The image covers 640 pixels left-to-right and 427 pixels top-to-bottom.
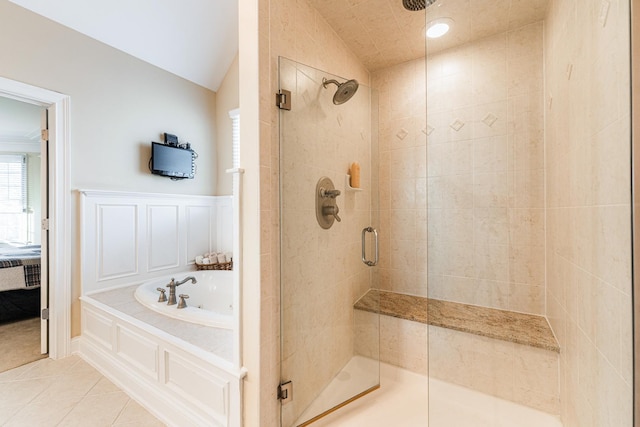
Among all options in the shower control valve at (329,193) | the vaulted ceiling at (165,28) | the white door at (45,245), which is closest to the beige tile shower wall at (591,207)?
the shower control valve at (329,193)

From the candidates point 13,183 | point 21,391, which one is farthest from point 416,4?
point 13,183

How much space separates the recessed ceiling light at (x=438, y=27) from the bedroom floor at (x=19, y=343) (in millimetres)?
3741

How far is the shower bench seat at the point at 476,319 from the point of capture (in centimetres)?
150

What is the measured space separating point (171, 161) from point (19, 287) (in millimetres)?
1984

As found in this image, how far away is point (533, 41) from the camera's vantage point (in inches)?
64.9

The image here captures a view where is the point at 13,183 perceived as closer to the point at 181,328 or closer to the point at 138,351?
the point at 138,351

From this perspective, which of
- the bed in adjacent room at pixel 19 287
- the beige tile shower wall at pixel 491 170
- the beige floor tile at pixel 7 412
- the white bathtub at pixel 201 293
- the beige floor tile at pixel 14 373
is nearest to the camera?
the beige floor tile at pixel 7 412

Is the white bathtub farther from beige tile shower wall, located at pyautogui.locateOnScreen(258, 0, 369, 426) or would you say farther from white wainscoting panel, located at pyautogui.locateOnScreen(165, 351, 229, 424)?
beige tile shower wall, located at pyautogui.locateOnScreen(258, 0, 369, 426)

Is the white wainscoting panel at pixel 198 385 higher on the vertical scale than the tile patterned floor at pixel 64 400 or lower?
higher

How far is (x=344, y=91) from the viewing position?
1604 millimetres

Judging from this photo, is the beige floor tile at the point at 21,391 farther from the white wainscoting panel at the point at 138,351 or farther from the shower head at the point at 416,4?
the shower head at the point at 416,4

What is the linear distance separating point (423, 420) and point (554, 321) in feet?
3.02

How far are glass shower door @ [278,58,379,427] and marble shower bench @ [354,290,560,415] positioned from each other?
112mm

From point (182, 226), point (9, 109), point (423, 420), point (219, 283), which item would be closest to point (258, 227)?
point (423, 420)
